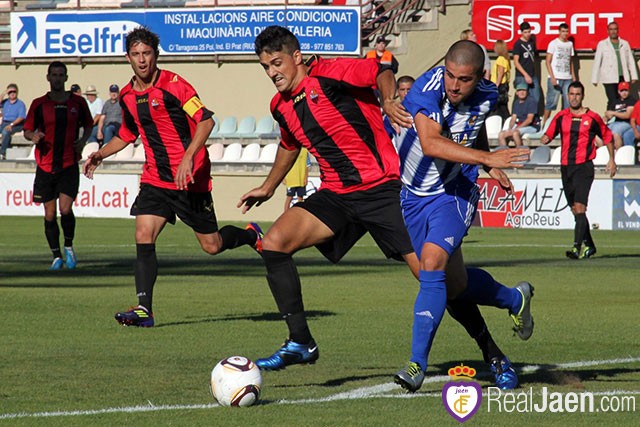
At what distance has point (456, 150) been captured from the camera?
265 inches

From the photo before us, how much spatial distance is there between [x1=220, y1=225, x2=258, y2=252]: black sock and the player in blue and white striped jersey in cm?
407

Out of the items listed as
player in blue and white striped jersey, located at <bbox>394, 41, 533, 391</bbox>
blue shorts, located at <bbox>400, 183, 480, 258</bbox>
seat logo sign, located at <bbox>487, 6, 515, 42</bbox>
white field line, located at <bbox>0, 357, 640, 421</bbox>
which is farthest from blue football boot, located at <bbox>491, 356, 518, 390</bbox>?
seat logo sign, located at <bbox>487, 6, 515, 42</bbox>

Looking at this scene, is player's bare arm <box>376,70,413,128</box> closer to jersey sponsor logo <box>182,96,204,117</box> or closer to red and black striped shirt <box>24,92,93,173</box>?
jersey sponsor logo <box>182,96,204,117</box>

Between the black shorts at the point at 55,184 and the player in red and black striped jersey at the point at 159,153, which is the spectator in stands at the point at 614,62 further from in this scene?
the player in red and black striped jersey at the point at 159,153

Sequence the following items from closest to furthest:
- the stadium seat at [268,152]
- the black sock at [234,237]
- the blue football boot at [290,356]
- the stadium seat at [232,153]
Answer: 1. the blue football boot at [290,356]
2. the black sock at [234,237]
3. the stadium seat at [268,152]
4. the stadium seat at [232,153]

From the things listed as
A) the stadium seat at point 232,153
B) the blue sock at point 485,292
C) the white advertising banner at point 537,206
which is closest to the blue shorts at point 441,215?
the blue sock at point 485,292

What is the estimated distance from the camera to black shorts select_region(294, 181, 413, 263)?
7965 mm

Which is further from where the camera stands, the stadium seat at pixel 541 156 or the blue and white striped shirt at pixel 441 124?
the stadium seat at pixel 541 156

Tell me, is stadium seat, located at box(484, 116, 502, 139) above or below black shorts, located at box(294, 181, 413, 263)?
below

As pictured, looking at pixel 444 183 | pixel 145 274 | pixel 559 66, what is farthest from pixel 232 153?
pixel 444 183

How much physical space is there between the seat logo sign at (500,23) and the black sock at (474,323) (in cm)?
2202

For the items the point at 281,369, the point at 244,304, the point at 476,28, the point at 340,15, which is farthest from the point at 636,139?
the point at 281,369

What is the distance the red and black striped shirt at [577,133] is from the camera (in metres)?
18.5

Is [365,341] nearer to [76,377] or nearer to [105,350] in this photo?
[105,350]
